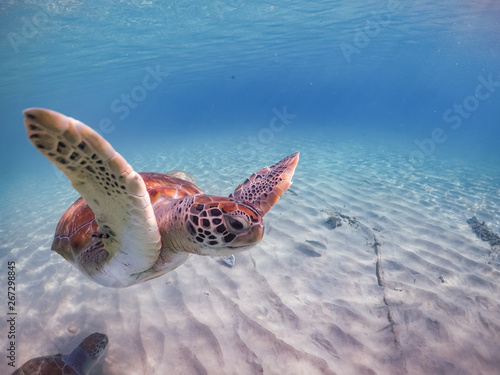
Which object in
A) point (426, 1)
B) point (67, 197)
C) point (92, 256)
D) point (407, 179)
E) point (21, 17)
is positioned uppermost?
point (426, 1)

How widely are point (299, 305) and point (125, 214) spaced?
2.59m

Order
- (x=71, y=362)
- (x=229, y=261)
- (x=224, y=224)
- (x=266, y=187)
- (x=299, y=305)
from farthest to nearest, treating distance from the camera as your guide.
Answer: (x=229, y=261)
(x=299, y=305)
(x=266, y=187)
(x=71, y=362)
(x=224, y=224)

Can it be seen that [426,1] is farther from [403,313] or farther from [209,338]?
[209,338]

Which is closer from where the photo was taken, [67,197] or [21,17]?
[67,197]

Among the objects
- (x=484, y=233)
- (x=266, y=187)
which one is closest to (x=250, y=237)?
(x=266, y=187)

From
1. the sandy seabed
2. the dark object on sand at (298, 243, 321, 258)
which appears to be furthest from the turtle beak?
the dark object on sand at (298, 243, 321, 258)

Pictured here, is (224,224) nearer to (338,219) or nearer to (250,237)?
(250,237)

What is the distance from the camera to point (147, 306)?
3.16 m

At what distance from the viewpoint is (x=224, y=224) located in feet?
4.58

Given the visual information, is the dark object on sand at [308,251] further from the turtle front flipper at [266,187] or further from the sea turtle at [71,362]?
the sea turtle at [71,362]

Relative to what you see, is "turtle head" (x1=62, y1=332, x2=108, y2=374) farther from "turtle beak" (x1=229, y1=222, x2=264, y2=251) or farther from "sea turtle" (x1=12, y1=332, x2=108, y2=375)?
"turtle beak" (x1=229, y1=222, x2=264, y2=251)

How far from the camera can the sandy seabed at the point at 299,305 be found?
2488mm

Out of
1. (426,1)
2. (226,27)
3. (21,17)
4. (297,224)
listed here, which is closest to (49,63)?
(21,17)

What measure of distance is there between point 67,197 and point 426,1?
22.8 meters
